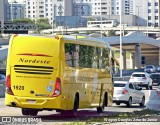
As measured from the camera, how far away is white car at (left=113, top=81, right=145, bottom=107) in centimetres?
3222

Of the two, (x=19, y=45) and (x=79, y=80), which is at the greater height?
(x=19, y=45)

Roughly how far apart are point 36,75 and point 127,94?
1246 centimetres

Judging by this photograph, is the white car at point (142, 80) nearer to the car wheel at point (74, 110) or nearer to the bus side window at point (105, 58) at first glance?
the bus side window at point (105, 58)

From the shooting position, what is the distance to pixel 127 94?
32.3m

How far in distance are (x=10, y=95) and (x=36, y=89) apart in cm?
97

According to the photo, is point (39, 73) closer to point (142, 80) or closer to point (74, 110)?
point (74, 110)

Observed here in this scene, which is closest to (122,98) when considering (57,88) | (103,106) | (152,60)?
(103,106)

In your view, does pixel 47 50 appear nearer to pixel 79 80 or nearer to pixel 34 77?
pixel 34 77

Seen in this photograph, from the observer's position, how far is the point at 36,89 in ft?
67.5

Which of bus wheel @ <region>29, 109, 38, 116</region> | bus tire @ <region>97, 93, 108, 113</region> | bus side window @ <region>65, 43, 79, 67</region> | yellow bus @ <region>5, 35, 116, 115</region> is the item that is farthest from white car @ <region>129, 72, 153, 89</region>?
yellow bus @ <region>5, 35, 116, 115</region>

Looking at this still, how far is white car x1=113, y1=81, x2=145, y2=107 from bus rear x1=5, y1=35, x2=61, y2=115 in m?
12.0

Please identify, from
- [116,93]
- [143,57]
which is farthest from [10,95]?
[143,57]

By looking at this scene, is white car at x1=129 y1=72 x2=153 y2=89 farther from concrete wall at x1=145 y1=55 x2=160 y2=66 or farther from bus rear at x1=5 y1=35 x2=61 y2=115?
concrete wall at x1=145 y1=55 x2=160 y2=66

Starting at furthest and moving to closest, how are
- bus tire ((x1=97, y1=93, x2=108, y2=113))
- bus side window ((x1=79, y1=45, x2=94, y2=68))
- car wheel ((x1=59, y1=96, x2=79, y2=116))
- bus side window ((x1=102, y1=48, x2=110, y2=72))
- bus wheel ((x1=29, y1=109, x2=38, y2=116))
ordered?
1. bus tire ((x1=97, y1=93, x2=108, y2=113))
2. bus side window ((x1=102, y1=48, x2=110, y2=72))
3. bus side window ((x1=79, y1=45, x2=94, y2=68))
4. bus wheel ((x1=29, y1=109, x2=38, y2=116))
5. car wheel ((x1=59, y1=96, x2=79, y2=116))
